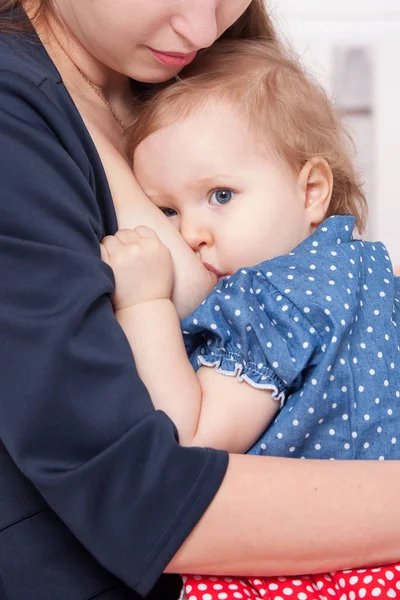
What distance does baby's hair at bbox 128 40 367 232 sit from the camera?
4.30ft

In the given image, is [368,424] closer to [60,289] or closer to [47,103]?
[60,289]

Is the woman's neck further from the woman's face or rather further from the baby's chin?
the baby's chin

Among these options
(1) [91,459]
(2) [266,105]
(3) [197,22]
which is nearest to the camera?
(1) [91,459]

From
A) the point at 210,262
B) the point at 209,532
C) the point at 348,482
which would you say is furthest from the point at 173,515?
the point at 210,262

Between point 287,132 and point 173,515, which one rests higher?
point 287,132

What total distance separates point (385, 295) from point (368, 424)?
0.63ft

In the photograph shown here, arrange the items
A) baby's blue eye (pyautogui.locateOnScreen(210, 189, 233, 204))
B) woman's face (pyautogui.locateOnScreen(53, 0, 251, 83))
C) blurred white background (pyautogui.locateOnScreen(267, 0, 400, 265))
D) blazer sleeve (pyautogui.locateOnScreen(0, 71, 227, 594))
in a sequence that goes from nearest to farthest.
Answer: blazer sleeve (pyautogui.locateOnScreen(0, 71, 227, 594)), woman's face (pyautogui.locateOnScreen(53, 0, 251, 83)), baby's blue eye (pyautogui.locateOnScreen(210, 189, 233, 204)), blurred white background (pyautogui.locateOnScreen(267, 0, 400, 265))

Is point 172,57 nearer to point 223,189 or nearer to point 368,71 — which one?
point 223,189

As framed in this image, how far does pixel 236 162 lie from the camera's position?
1.28 m

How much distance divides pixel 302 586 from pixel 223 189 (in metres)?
0.55

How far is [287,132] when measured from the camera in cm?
133

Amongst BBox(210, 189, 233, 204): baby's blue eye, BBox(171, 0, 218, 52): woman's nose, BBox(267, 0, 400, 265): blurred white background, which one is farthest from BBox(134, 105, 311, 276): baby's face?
BBox(267, 0, 400, 265): blurred white background

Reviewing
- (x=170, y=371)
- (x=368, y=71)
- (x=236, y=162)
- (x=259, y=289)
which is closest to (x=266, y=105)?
(x=236, y=162)

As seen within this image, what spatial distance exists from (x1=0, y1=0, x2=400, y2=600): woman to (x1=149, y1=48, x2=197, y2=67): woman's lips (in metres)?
0.08
